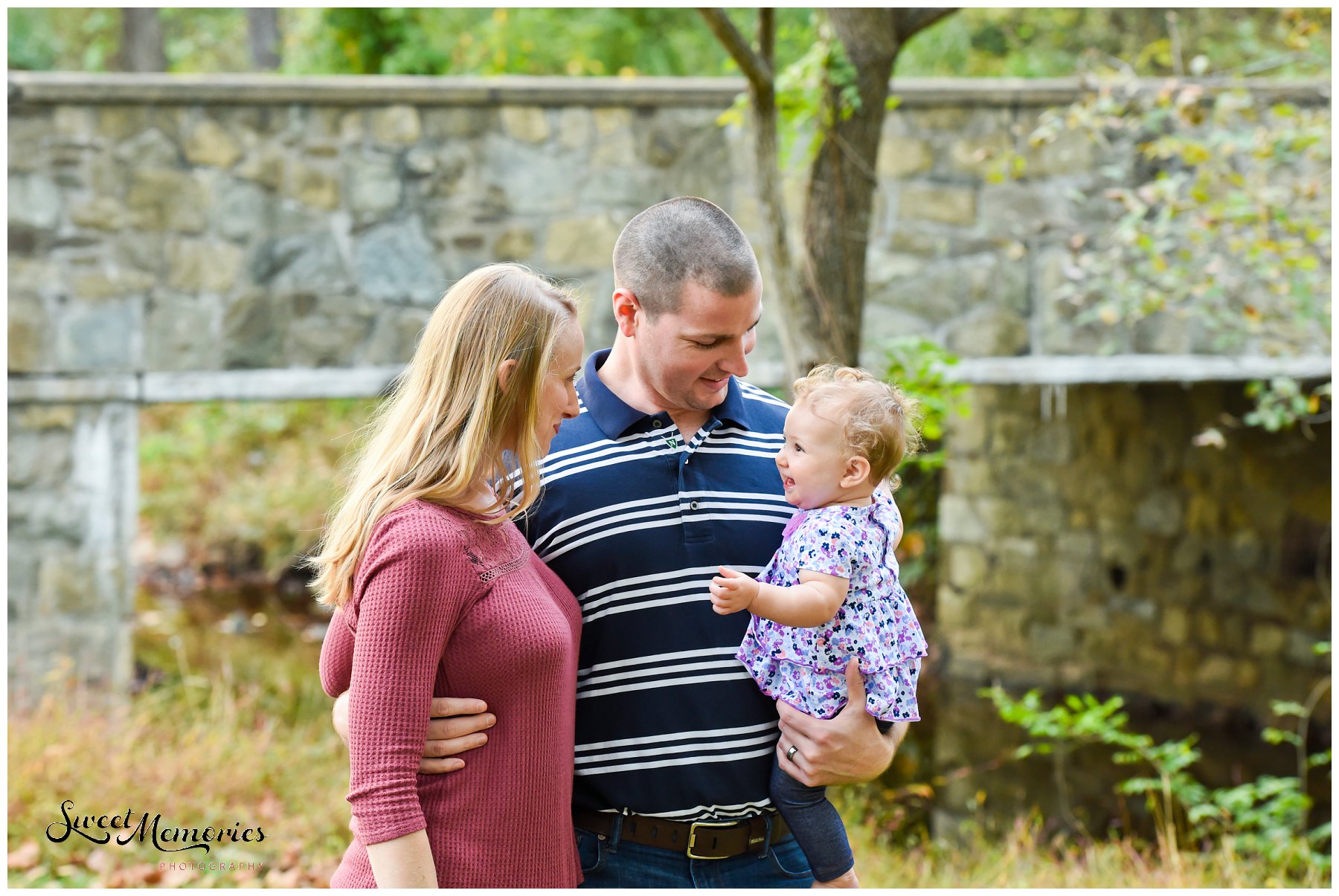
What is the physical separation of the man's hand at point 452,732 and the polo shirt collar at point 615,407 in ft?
1.90

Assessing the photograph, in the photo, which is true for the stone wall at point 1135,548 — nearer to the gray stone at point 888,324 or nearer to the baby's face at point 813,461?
the gray stone at point 888,324

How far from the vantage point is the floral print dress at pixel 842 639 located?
76.6 inches

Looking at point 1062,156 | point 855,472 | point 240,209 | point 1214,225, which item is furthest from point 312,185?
point 855,472

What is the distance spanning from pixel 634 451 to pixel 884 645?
0.54m

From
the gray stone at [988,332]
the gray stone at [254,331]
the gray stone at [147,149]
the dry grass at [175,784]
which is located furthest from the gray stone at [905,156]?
the dry grass at [175,784]

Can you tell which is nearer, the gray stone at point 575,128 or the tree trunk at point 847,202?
the tree trunk at point 847,202

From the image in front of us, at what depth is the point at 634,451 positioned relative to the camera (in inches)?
79.6

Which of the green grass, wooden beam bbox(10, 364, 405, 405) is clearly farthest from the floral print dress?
wooden beam bbox(10, 364, 405, 405)

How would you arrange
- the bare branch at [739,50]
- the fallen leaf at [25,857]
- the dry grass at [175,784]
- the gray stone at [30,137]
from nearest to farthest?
the bare branch at [739,50] → the fallen leaf at [25,857] → the dry grass at [175,784] → the gray stone at [30,137]

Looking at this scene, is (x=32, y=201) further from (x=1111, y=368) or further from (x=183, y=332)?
(x=1111, y=368)

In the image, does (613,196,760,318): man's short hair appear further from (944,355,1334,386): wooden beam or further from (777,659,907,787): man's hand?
(944,355,1334,386): wooden beam

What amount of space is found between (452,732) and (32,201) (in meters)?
4.49

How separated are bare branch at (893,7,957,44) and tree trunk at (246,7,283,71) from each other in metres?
9.97

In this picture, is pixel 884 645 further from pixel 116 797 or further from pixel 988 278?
pixel 988 278
